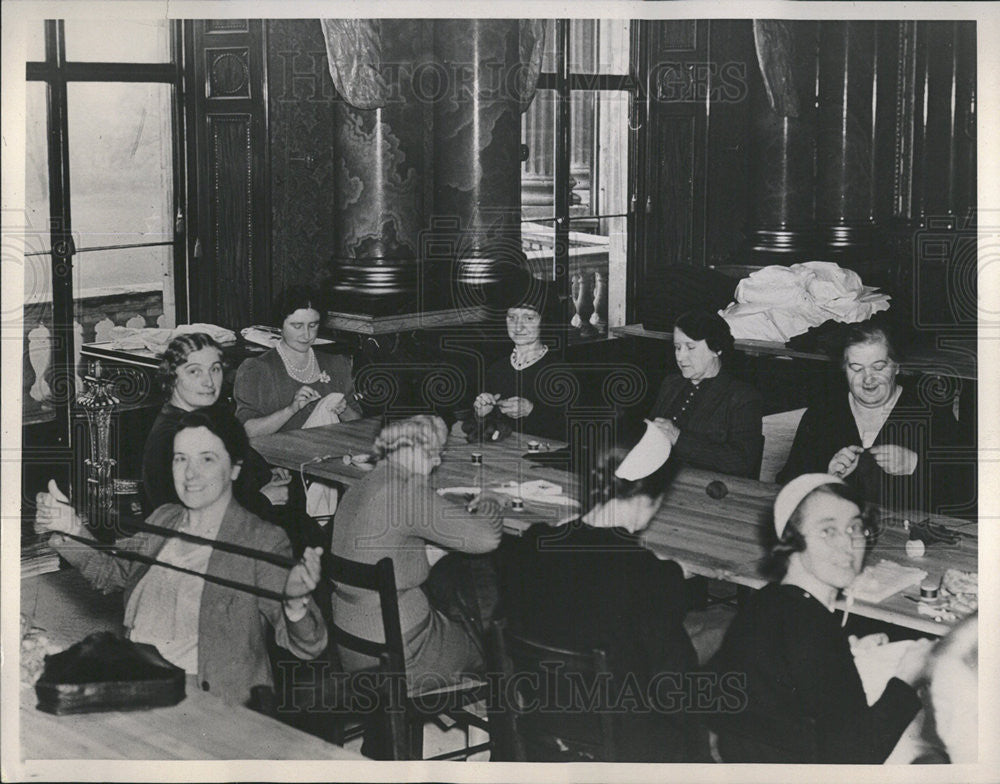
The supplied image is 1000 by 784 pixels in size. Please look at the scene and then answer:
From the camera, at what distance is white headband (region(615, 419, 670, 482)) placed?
422cm

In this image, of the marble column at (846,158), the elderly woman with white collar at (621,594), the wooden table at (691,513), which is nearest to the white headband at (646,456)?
the elderly woman with white collar at (621,594)

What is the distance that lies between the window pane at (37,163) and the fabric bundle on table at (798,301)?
8.65 ft

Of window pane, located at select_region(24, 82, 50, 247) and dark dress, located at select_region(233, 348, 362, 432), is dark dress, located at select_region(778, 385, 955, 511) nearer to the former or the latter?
dark dress, located at select_region(233, 348, 362, 432)

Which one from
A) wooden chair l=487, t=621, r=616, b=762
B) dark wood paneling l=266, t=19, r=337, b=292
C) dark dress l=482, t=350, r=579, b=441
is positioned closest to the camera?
wooden chair l=487, t=621, r=616, b=762

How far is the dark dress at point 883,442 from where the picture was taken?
4066mm

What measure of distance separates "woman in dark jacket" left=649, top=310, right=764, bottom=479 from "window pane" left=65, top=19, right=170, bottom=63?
228cm

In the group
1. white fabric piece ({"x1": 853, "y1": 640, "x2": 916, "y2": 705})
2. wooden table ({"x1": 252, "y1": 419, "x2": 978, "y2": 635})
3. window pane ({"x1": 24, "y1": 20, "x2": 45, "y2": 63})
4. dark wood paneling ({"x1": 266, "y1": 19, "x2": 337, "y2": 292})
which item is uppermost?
window pane ({"x1": 24, "y1": 20, "x2": 45, "y2": 63})

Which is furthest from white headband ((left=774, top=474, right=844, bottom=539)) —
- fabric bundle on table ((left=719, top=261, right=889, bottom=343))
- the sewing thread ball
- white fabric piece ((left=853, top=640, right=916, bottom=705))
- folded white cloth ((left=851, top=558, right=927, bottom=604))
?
fabric bundle on table ((left=719, top=261, right=889, bottom=343))

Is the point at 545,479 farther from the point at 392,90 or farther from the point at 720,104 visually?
the point at 720,104

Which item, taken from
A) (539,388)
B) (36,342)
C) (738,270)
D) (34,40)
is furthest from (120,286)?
(738,270)

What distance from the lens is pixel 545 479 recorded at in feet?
13.8

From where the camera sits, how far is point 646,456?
→ 430cm

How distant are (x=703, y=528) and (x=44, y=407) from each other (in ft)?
6.84

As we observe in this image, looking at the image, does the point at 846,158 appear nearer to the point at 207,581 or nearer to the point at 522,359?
the point at 522,359
